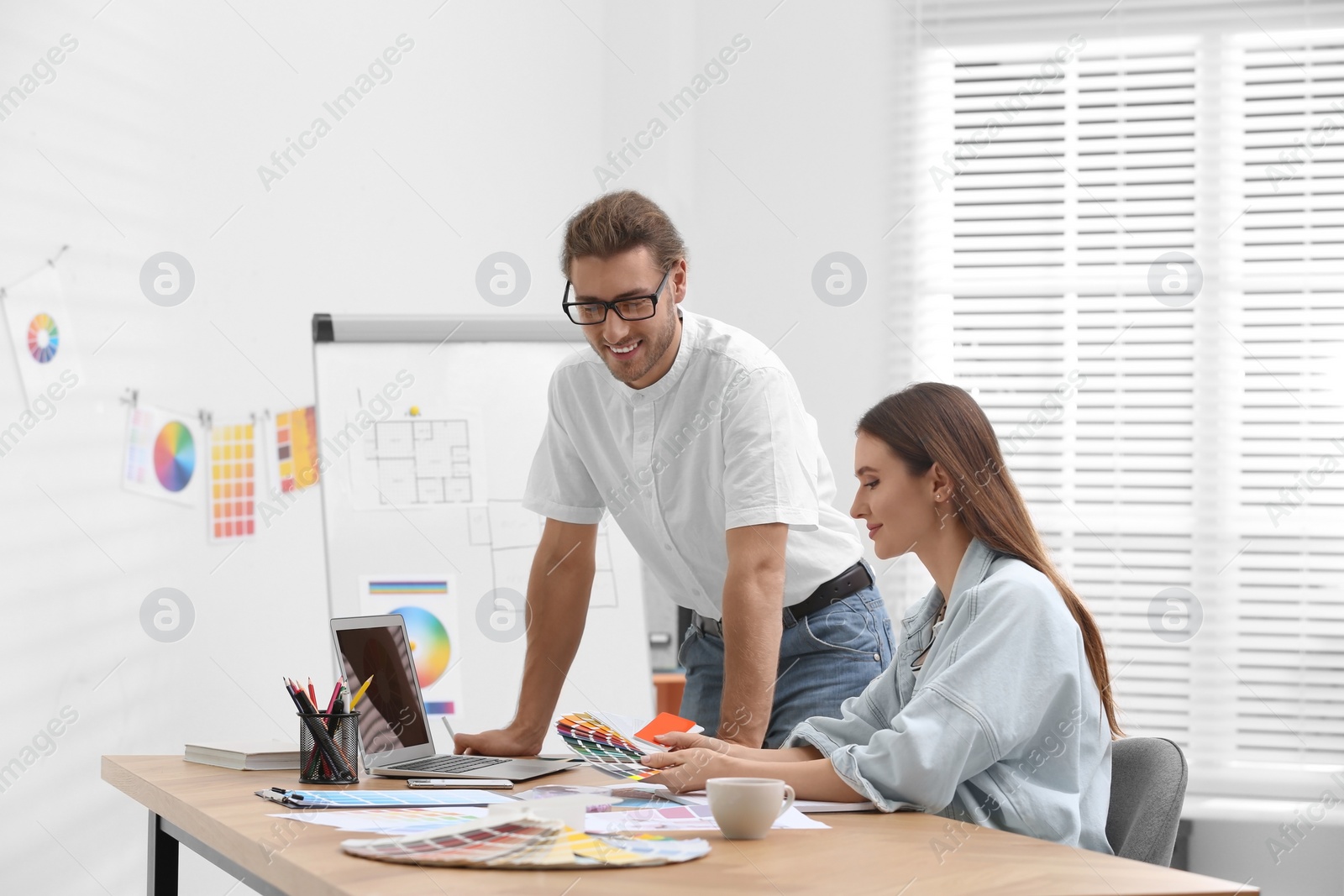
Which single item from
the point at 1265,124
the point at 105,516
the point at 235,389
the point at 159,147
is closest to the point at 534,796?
the point at 105,516

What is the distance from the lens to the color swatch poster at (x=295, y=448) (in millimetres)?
2637

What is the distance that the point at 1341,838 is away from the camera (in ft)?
10.2

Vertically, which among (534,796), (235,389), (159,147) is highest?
A: (159,147)

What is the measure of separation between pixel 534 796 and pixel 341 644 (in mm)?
367

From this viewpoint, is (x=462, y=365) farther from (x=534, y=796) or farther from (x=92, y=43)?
(x=534, y=796)

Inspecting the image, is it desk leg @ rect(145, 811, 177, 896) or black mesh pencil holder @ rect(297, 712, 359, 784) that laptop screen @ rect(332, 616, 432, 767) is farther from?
desk leg @ rect(145, 811, 177, 896)

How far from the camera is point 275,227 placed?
104 inches

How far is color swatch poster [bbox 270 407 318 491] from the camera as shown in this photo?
264cm

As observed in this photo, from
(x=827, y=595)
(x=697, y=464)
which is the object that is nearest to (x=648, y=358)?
(x=697, y=464)

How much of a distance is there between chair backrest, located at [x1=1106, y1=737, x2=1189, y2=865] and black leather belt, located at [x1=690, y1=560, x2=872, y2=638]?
626 mm

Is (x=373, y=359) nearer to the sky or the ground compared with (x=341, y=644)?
nearer to the sky

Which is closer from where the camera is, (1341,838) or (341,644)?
(341,644)

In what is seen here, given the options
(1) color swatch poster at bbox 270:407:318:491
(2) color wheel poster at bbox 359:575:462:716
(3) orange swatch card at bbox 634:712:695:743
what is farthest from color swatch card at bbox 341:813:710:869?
(1) color swatch poster at bbox 270:407:318:491

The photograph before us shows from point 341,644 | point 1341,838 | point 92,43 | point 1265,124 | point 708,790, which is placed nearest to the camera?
point 708,790
